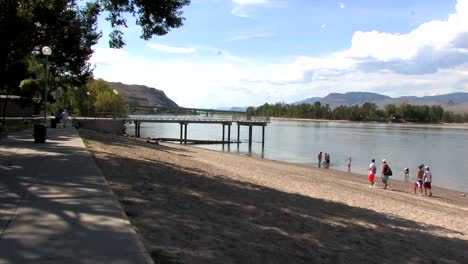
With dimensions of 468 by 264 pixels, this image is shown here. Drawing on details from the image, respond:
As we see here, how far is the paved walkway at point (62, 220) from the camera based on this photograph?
202 inches

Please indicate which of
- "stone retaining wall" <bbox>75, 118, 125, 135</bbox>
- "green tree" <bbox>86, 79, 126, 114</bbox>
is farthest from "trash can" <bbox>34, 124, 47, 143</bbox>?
"green tree" <bbox>86, 79, 126, 114</bbox>

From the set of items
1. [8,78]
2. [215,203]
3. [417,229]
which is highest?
[8,78]

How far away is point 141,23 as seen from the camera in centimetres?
1520

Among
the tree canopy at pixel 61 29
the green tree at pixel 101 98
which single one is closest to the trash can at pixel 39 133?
the tree canopy at pixel 61 29

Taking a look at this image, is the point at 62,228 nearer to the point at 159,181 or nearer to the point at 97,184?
the point at 97,184

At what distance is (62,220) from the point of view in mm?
6477

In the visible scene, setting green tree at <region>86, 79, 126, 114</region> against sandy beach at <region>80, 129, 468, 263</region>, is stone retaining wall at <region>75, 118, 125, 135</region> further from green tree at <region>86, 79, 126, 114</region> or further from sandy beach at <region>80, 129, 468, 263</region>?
green tree at <region>86, 79, 126, 114</region>

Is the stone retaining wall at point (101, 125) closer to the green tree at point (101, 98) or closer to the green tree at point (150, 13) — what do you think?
→ the green tree at point (150, 13)

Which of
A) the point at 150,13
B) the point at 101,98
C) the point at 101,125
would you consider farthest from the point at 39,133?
the point at 101,98

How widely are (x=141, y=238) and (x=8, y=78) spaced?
31484 mm

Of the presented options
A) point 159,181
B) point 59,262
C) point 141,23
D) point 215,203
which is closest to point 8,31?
point 141,23

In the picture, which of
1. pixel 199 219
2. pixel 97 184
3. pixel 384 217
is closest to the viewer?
pixel 199 219

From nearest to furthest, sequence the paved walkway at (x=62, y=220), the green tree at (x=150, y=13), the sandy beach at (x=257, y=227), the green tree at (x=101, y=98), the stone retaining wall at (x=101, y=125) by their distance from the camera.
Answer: the paved walkway at (x=62, y=220) → the sandy beach at (x=257, y=227) → the green tree at (x=150, y=13) → the stone retaining wall at (x=101, y=125) → the green tree at (x=101, y=98)

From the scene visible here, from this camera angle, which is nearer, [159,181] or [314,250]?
[314,250]
